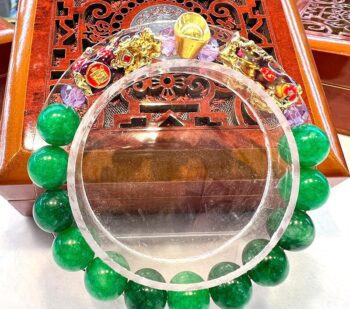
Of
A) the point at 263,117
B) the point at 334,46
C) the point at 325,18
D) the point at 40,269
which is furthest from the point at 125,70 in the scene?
the point at 325,18

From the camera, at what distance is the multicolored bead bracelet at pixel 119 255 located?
0.60 m

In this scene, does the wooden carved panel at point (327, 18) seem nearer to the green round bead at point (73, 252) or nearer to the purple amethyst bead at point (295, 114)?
the purple amethyst bead at point (295, 114)

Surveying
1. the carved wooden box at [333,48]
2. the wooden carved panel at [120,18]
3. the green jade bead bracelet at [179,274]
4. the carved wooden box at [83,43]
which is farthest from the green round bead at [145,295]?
the carved wooden box at [333,48]

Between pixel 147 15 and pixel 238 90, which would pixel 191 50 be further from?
pixel 147 15

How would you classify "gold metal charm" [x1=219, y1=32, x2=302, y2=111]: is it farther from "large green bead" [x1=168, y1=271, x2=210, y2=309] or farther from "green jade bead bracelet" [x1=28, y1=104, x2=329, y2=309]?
"large green bead" [x1=168, y1=271, x2=210, y2=309]

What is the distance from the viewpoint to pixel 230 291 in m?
0.60

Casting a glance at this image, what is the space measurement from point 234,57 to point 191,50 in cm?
8

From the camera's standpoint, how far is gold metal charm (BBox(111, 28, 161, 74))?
659mm

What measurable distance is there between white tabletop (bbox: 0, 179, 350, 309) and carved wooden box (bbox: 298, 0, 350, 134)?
28 cm

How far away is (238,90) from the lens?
0.68 m

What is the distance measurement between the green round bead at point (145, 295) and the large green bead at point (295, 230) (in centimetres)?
17

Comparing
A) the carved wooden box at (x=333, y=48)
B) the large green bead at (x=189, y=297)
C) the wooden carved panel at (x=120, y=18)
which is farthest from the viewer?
the carved wooden box at (x=333, y=48)

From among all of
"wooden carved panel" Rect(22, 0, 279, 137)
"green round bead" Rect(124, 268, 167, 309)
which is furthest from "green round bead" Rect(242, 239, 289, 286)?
"wooden carved panel" Rect(22, 0, 279, 137)

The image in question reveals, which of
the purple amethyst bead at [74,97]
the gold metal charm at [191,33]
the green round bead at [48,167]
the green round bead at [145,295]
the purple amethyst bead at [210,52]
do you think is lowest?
the green round bead at [145,295]
